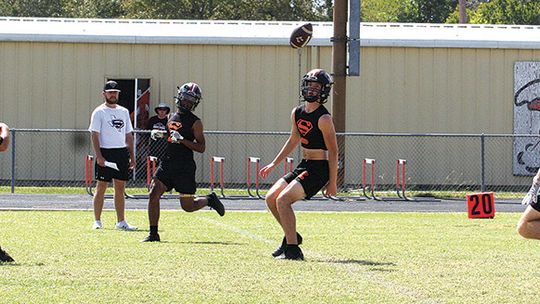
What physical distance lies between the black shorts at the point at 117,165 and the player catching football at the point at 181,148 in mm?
1424

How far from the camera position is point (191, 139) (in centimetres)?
1447

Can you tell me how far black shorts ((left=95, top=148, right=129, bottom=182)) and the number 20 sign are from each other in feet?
18.7

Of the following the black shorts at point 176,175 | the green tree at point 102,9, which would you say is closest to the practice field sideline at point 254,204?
the black shorts at point 176,175

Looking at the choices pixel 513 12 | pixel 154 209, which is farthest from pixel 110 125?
pixel 513 12

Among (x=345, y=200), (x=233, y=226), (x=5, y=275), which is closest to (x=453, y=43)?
(x=345, y=200)

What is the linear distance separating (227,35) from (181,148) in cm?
1487

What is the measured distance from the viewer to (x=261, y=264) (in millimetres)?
11359

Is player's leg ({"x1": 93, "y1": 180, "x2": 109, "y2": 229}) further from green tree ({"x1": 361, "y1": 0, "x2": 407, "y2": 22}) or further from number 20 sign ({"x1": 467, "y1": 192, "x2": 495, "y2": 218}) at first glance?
green tree ({"x1": 361, "y1": 0, "x2": 407, "y2": 22})

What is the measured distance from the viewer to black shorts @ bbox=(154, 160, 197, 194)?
14.5 meters

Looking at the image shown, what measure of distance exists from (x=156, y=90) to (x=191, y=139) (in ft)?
48.9

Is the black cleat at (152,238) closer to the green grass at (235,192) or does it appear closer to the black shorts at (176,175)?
the black shorts at (176,175)

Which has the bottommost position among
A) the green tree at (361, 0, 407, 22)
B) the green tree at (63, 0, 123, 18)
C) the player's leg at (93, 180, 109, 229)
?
the player's leg at (93, 180, 109, 229)

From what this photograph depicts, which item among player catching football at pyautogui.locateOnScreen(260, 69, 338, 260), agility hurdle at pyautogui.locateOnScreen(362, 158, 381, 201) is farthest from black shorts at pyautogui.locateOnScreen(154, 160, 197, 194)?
agility hurdle at pyautogui.locateOnScreen(362, 158, 381, 201)

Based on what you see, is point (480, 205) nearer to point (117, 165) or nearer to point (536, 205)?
point (117, 165)
